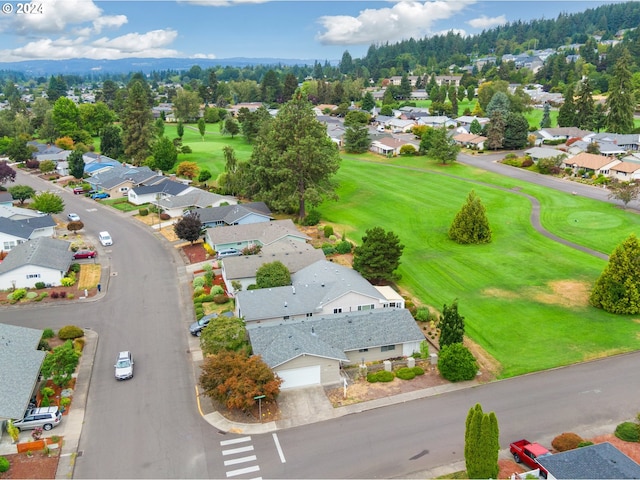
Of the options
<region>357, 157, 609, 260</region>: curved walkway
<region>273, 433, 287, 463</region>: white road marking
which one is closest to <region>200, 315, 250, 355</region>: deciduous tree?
<region>273, 433, 287, 463</region>: white road marking

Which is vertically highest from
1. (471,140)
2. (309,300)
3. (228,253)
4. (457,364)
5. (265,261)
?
(471,140)

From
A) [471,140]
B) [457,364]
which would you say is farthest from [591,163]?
[457,364]

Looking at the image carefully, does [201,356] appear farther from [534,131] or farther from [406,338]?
[534,131]

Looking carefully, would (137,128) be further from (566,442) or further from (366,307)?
(566,442)

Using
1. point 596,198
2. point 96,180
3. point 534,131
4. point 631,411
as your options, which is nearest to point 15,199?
point 96,180

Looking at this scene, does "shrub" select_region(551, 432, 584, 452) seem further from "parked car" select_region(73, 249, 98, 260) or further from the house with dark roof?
the house with dark roof

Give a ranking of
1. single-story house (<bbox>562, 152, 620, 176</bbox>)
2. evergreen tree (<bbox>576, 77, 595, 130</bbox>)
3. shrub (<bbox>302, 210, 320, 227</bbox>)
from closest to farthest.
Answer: shrub (<bbox>302, 210, 320, 227</bbox>)
single-story house (<bbox>562, 152, 620, 176</bbox>)
evergreen tree (<bbox>576, 77, 595, 130</bbox>)

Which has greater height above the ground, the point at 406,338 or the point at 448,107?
the point at 448,107
